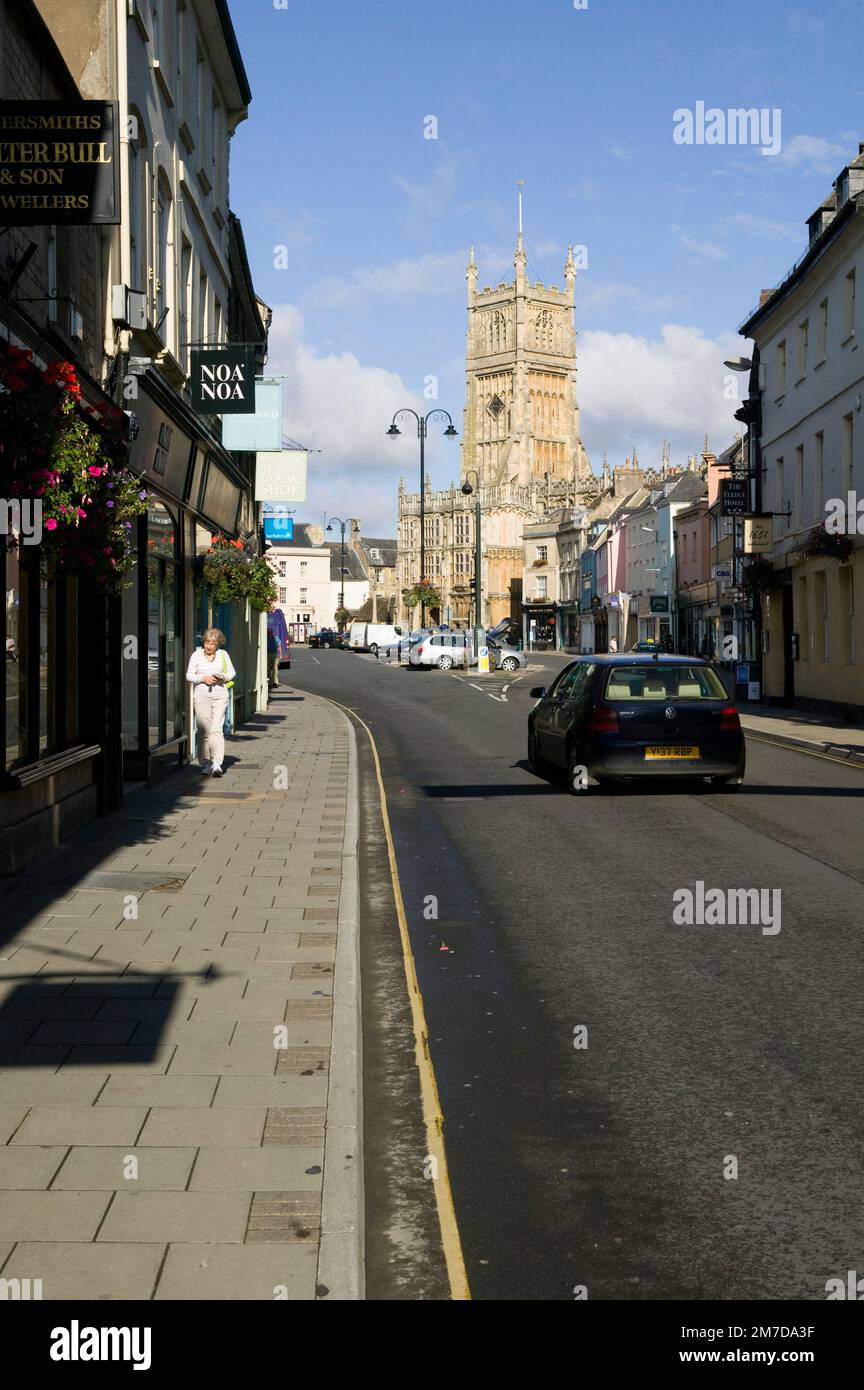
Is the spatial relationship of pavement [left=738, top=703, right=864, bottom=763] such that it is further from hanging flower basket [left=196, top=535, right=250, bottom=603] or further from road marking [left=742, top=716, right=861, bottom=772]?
hanging flower basket [left=196, top=535, right=250, bottom=603]

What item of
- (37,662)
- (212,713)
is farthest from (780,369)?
(37,662)

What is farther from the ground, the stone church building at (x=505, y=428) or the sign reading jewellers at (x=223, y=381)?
the stone church building at (x=505, y=428)

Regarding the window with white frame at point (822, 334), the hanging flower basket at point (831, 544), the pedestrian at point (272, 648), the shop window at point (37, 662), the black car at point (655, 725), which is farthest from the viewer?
the pedestrian at point (272, 648)

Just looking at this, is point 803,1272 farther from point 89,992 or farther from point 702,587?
point 702,587

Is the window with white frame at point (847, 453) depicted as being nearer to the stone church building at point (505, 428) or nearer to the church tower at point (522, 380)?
the stone church building at point (505, 428)

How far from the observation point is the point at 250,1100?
5164 millimetres

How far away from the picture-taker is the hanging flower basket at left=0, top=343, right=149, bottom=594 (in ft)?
27.1

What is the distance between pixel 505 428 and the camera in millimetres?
161250

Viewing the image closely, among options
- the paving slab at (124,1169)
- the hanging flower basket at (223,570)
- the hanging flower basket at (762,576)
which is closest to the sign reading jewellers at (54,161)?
the paving slab at (124,1169)

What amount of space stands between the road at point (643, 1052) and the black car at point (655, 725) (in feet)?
5.60

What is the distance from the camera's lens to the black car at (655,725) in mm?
14867

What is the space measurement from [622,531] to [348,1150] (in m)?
90.9

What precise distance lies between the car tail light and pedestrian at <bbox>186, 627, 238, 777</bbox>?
15.1 feet

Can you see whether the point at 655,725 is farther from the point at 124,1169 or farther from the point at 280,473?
the point at 280,473
